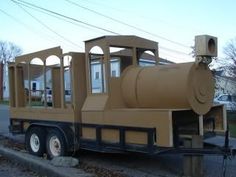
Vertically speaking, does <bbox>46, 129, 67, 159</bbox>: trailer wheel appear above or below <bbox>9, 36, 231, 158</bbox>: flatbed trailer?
below

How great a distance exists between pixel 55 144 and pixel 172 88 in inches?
141

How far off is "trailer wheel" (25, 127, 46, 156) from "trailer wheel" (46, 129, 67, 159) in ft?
0.81

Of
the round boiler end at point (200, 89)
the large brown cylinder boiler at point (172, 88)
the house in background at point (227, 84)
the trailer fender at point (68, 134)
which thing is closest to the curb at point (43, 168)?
the trailer fender at point (68, 134)

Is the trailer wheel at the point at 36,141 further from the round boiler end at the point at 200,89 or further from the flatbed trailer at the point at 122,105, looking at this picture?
the round boiler end at the point at 200,89

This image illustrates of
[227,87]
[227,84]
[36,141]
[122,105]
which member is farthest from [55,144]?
[227,84]

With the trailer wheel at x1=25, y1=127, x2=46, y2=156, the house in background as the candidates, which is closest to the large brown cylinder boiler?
the trailer wheel at x1=25, y1=127, x2=46, y2=156

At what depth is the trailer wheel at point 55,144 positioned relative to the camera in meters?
10.7

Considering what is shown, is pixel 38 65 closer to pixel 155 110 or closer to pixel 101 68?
pixel 101 68

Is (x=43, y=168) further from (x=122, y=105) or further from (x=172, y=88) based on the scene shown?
(x=172, y=88)

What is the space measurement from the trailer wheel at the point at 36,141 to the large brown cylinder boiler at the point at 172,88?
281 centimetres

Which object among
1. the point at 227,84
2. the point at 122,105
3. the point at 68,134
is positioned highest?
the point at 227,84

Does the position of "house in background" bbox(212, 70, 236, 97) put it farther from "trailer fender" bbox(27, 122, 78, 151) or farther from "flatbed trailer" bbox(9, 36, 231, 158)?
"trailer fender" bbox(27, 122, 78, 151)

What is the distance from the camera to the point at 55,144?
36.3 feet

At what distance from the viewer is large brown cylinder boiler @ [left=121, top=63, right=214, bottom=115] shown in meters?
8.70
